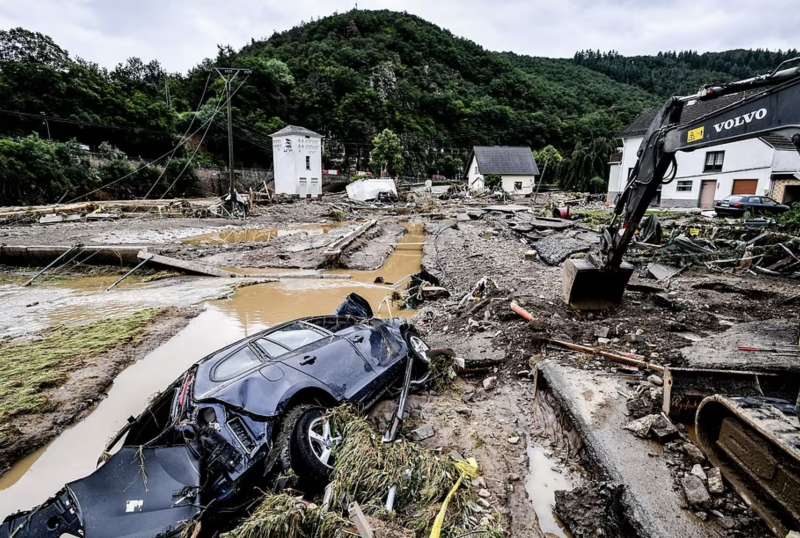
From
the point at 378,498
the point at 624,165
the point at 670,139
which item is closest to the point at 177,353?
the point at 378,498

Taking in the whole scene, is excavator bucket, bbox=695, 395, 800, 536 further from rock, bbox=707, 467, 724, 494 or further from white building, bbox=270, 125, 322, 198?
white building, bbox=270, 125, 322, 198

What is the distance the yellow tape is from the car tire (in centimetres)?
106

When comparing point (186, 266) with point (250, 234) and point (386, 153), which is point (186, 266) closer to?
point (250, 234)

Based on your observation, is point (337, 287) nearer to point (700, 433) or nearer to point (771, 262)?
point (700, 433)

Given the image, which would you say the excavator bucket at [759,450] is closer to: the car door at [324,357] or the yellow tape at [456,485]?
the yellow tape at [456,485]

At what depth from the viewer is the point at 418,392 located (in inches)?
214

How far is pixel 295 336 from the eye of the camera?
471 cm

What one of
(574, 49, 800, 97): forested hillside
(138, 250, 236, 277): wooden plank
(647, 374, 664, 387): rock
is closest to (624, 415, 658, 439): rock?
(647, 374, 664, 387): rock

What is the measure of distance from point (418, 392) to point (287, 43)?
10316 cm

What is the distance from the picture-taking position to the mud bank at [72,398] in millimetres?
4738

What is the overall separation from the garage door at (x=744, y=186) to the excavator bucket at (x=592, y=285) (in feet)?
84.3

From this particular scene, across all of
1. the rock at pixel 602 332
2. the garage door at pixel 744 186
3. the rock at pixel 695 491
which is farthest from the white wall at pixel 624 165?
the rock at pixel 695 491

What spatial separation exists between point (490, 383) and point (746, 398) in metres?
2.87

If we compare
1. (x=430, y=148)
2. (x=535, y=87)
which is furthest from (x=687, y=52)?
(x=430, y=148)
